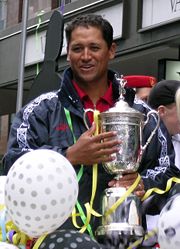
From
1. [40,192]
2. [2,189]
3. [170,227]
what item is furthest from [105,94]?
[170,227]

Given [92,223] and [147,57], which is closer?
[92,223]

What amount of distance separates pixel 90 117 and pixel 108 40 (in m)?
0.33

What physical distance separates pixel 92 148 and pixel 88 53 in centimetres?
47

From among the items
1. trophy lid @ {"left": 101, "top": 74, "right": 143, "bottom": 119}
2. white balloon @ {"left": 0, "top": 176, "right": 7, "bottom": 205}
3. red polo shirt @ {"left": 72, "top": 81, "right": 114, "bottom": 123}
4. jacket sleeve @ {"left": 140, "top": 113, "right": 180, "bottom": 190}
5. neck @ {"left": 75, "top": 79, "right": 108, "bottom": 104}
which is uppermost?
neck @ {"left": 75, "top": 79, "right": 108, "bottom": 104}

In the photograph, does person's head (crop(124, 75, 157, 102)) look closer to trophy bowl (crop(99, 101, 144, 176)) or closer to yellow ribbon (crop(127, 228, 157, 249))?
trophy bowl (crop(99, 101, 144, 176))

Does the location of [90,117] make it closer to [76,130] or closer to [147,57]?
[76,130]

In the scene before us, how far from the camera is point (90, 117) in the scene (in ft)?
9.99

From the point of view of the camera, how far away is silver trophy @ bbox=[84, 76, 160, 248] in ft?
8.57

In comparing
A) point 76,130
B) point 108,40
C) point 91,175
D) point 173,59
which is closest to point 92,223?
point 91,175

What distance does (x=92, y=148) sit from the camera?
2713mm

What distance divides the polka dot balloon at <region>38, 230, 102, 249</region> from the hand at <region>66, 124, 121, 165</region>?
0.32 metres

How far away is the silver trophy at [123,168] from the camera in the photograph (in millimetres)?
2611

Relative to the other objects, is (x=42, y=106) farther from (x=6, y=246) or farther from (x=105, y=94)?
(x=6, y=246)

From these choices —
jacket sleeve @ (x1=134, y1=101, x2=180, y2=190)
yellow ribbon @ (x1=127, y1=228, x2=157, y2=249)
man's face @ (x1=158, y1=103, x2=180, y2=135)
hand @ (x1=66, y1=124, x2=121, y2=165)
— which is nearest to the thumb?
hand @ (x1=66, y1=124, x2=121, y2=165)
